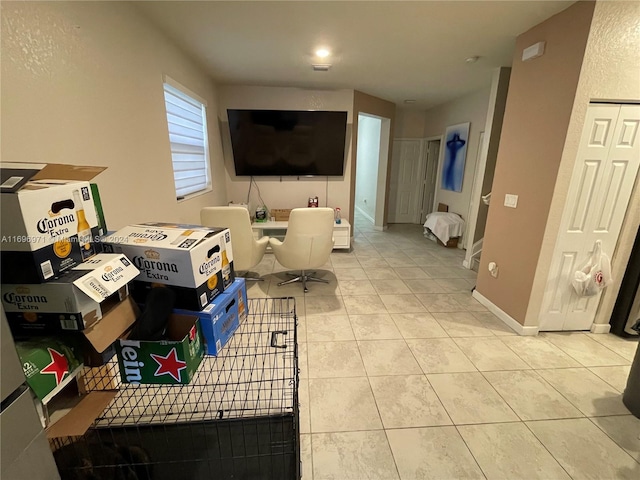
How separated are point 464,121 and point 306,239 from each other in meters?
3.76

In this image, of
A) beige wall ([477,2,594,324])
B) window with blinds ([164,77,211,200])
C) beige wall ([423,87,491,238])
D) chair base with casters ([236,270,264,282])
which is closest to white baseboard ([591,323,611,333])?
beige wall ([477,2,594,324])

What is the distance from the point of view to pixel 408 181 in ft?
21.3

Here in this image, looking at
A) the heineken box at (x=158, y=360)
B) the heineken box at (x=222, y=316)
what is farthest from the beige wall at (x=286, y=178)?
the heineken box at (x=158, y=360)

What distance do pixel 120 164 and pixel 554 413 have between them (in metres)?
3.12

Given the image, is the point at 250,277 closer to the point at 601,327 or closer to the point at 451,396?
the point at 451,396

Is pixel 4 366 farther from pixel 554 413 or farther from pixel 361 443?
pixel 554 413

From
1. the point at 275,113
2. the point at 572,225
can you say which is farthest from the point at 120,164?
the point at 572,225

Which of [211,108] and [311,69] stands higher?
[311,69]

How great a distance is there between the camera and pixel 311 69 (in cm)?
344

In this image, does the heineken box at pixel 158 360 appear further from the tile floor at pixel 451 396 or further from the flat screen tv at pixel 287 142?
the flat screen tv at pixel 287 142

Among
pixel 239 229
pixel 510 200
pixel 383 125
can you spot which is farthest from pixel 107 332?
pixel 383 125

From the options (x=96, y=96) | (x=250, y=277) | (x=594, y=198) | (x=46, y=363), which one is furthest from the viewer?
(x=250, y=277)

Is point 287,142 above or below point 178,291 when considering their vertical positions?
above

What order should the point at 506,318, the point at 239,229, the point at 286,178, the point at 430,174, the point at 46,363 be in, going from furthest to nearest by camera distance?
the point at 430,174, the point at 286,178, the point at 239,229, the point at 506,318, the point at 46,363
